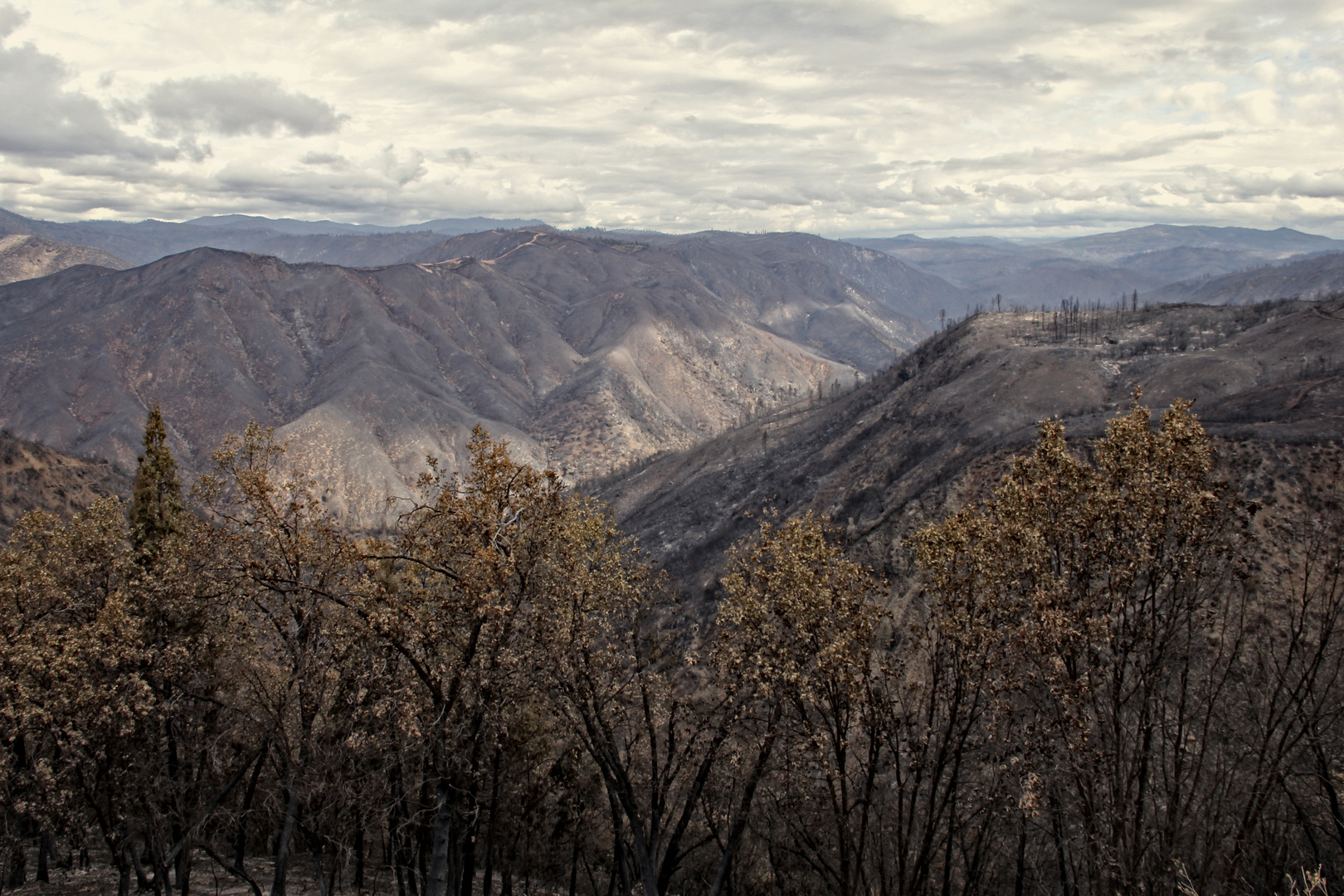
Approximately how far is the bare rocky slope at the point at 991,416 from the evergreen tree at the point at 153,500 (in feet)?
114

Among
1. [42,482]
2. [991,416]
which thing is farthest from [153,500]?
[42,482]

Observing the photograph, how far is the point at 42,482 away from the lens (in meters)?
117

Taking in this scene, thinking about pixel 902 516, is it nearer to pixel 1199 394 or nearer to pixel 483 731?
pixel 1199 394

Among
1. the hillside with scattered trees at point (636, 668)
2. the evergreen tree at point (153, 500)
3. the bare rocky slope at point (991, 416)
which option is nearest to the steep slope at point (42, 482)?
the bare rocky slope at point (991, 416)

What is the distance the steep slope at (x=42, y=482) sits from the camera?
359 feet

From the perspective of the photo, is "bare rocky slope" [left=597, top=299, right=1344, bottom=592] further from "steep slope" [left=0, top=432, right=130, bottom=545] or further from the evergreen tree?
"steep slope" [left=0, top=432, right=130, bottom=545]

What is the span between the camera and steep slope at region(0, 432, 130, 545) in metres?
109

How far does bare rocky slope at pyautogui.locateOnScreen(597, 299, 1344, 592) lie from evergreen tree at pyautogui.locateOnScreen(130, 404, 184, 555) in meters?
34.8

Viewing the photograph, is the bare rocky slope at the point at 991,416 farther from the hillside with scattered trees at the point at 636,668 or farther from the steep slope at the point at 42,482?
the steep slope at the point at 42,482

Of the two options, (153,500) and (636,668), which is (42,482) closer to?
(153,500)

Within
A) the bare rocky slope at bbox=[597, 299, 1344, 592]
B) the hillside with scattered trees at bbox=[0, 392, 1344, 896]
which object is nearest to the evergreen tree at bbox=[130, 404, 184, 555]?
the hillside with scattered trees at bbox=[0, 392, 1344, 896]

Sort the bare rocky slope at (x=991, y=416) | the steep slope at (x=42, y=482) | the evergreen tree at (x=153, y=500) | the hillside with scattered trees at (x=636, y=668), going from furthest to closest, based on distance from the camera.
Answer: the steep slope at (x=42, y=482)
the bare rocky slope at (x=991, y=416)
the evergreen tree at (x=153, y=500)
the hillside with scattered trees at (x=636, y=668)

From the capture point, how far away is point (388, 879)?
32.8m

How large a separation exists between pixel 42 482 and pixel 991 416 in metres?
134
